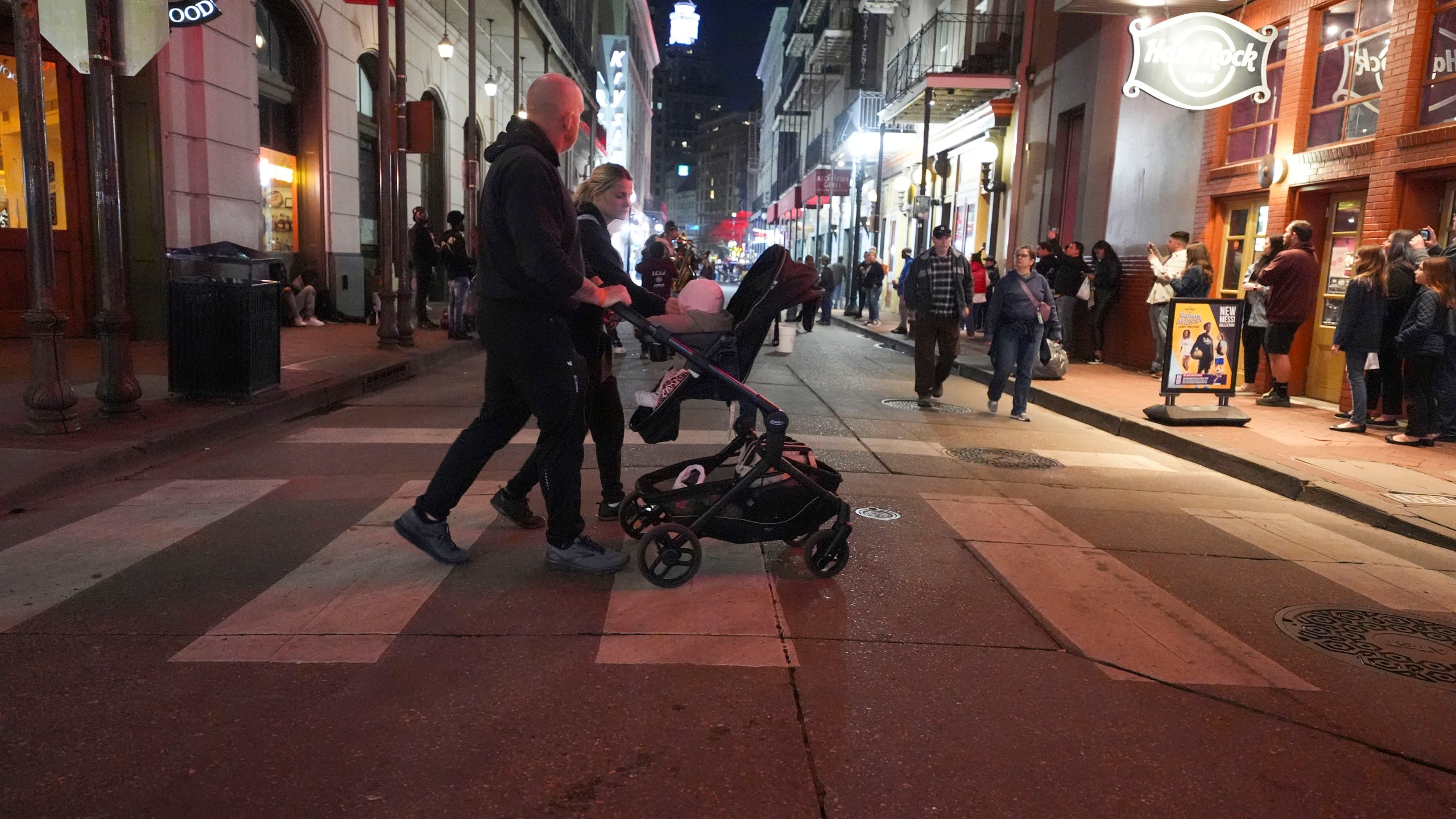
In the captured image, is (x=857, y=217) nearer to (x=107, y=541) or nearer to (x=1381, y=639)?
(x=1381, y=639)

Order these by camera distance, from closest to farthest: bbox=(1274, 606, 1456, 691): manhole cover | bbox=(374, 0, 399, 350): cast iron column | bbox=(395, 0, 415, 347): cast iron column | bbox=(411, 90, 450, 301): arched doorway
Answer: bbox=(1274, 606, 1456, 691): manhole cover < bbox=(374, 0, 399, 350): cast iron column < bbox=(395, 0, 415, 347): cast iron column < bbox=(411, 90, 450, 301): arched doorway

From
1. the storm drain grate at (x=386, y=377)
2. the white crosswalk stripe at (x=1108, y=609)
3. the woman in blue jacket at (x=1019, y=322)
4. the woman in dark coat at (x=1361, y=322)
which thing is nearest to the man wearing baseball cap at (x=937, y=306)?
the woman in blue jacket at (x=1019, y=322)

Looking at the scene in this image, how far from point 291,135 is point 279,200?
125 cm

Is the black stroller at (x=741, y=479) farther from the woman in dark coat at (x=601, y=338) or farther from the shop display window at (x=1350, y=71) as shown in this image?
the shop display window at (x=1350, y=71)

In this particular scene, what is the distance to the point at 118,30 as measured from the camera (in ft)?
23.0

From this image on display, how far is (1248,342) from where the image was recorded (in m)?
11.7

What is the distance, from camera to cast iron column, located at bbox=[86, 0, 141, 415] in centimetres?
693

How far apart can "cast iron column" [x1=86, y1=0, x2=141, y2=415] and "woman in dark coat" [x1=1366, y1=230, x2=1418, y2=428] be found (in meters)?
10.4

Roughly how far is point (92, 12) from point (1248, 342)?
467 inches

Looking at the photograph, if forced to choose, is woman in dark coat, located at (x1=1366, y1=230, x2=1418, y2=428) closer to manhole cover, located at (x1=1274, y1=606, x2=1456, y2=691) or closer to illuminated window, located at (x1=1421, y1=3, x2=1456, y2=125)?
illuminated window, located at (x1=1421, y1=3, x2=1456, y2=125)

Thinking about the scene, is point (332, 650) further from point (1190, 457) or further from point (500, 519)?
point (1190, 457)

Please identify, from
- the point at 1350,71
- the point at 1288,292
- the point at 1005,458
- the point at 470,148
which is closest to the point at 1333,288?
the point at 1288,292

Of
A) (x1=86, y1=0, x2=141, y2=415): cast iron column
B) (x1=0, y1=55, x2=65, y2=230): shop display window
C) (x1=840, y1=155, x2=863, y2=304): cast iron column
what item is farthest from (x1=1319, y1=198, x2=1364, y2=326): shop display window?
(x1=840, y1=155, x2=863, y2=304): cast iron column

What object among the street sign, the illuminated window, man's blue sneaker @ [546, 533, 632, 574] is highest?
the illuminated window
